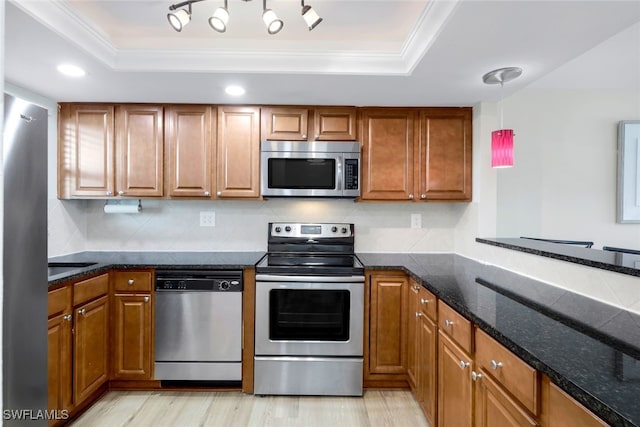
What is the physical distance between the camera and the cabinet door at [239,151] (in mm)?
2641

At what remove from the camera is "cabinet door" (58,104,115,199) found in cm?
261

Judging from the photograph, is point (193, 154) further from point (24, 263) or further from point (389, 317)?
point (389, 317)

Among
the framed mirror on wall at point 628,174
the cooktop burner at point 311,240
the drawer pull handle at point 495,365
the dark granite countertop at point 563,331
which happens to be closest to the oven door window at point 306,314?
the cooktop burner at point 311,240

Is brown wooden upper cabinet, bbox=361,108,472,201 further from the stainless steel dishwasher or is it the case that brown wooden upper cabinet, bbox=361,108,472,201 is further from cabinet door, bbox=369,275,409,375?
the stainless steel dishwasher

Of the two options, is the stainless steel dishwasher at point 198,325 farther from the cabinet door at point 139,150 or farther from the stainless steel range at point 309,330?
the cabinet door at point 139,150

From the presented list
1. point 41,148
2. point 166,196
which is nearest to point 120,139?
point 166,196

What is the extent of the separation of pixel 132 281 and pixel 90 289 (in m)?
0.27

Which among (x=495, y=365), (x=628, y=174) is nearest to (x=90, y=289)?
(x=495, y=365)

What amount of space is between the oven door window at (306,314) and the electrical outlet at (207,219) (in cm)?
97

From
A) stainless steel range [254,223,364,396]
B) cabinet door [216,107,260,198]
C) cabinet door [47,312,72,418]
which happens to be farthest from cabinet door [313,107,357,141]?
cabinet door [47,312,72,418]

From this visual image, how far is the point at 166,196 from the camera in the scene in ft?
8.70

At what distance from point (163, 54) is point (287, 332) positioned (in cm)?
193

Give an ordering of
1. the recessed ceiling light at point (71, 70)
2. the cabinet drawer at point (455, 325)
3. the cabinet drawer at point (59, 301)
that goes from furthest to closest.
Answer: the recessed ceiling light at point (71, 70) < the cabinet drawer at point (59, 301) < the cabinet drawer at point (455, 325)

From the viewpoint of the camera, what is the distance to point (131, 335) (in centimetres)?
234
